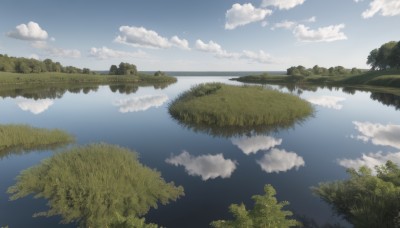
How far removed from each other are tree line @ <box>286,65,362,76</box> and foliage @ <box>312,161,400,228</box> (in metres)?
133

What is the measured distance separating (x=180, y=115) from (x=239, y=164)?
16972mm

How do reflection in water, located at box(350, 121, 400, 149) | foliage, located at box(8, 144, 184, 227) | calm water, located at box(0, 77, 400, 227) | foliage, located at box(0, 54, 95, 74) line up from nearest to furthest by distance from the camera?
foliage, located at box(8, 144, 184, 227) → calm water, located at box(0, 77, 400, 227) → reflection in water, located at box(350, 121, 400, 149) → foliage, located at box(0, 54, 95, 74)

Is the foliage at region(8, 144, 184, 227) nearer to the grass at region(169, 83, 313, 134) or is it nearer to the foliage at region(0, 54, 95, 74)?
the grass at region(169, 83, 313, 134)

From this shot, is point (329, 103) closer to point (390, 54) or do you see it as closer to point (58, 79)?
point (390, 54)

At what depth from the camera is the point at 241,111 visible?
30875mm

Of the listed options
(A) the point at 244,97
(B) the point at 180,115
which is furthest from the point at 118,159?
(A) the point at 244,97

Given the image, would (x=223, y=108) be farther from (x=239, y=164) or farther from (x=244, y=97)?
(x=239, y=164)

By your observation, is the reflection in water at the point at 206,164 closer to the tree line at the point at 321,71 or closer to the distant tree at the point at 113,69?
the tree line at the point at 321,71

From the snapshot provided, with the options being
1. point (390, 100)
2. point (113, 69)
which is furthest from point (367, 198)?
point (113, 69)

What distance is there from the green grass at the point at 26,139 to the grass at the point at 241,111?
45.7 feet

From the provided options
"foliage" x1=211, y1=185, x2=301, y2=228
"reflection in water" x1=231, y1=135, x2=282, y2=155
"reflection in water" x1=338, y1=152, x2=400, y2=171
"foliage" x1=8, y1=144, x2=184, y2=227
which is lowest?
"reflection in water" x1=338, y1=152, x2=400, y2=171

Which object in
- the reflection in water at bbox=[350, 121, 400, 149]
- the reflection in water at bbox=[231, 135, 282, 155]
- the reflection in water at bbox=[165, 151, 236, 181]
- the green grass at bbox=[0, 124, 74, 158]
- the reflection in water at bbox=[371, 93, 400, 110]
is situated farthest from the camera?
the reflection in water at bbox=[371, 93, 400, 110]

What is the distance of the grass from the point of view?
95.5 feet

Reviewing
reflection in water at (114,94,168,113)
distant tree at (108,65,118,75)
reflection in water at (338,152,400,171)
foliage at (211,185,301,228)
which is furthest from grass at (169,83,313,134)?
distant tree at (108,65,118,75)
